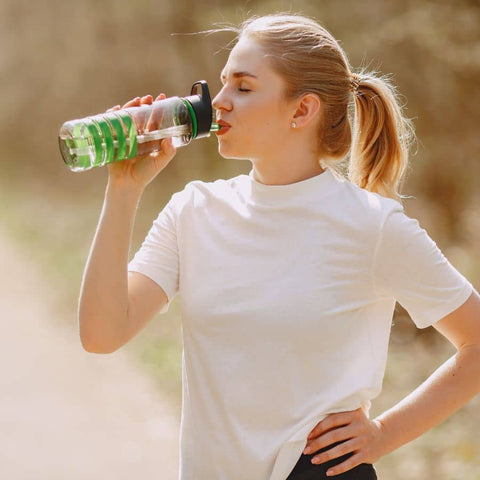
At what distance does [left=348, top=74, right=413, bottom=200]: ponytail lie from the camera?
2.23 meters

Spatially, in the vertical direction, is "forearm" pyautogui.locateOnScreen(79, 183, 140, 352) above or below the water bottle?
below

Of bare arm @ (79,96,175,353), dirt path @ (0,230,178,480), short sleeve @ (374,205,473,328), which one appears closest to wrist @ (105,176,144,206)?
bare arm @ (79,96,175,353)

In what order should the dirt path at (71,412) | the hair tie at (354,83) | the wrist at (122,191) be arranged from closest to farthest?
the wrist at (122,191), the hair tie at (354,83), the dirt path at (71,412)

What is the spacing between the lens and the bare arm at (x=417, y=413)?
75.7 inches

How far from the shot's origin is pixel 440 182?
6656mm

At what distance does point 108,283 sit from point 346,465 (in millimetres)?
600

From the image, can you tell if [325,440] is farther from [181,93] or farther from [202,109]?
[181,93]

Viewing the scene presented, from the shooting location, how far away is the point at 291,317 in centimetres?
189

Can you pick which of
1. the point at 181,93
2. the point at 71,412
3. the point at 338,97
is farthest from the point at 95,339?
the point at 181,93

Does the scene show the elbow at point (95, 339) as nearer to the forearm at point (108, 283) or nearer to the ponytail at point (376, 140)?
the forearm at point (108, 283)

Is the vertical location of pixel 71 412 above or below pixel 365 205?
below

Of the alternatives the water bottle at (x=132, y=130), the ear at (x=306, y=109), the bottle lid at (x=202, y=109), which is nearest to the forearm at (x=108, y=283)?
the water bottle at (x=132, y=130)

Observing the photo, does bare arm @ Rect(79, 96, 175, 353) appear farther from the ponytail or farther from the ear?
the ponytail

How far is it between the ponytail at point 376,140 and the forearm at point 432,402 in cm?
43
